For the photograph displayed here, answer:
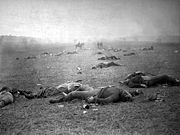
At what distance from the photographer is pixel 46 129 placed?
4.76m

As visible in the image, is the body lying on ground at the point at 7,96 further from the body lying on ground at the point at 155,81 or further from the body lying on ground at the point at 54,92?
the body lying on ground at the point at 155,81

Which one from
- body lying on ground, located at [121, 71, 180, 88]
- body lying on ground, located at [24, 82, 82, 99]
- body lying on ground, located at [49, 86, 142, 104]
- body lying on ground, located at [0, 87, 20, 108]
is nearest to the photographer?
body lying on ground, located at [49, 86, 142, 104]

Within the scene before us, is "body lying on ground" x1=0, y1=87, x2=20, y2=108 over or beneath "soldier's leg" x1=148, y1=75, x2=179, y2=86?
beneath

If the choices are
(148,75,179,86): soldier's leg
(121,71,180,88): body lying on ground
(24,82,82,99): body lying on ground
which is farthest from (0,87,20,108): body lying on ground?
(148,75,179,86): soldier's leg

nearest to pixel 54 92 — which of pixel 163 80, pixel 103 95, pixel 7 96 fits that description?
pixel 7 96

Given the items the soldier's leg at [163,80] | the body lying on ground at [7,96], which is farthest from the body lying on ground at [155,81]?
the body lying on ground at [7,96]

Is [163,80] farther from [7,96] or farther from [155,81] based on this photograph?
[7,96]

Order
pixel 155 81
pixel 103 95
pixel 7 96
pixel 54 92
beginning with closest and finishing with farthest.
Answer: pixel 103 95
pixel 7 96
pixel 54 92
pixel 155 81

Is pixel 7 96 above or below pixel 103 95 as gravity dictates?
below

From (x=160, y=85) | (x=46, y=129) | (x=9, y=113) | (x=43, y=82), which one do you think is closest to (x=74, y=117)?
(x=46, y=129)

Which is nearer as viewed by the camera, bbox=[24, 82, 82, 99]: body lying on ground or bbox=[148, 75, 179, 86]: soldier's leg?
bbox=[24, 82, 82, 99]: body lying on ground

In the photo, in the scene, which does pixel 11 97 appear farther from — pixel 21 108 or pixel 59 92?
pixel 59 92

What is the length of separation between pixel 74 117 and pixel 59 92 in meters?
2.63

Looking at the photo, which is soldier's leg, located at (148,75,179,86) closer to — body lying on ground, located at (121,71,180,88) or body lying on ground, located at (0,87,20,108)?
body lying on ground, located at (121,71,180,88)
